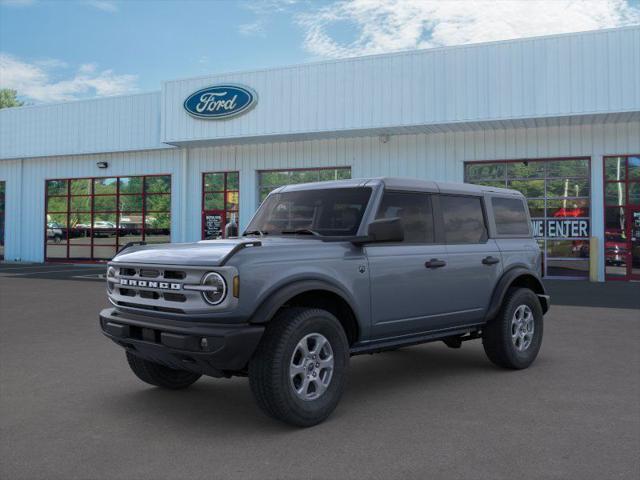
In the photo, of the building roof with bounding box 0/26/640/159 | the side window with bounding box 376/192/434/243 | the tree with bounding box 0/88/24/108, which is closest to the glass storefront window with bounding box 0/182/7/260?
the building roof with bounding box 0/26/640/159

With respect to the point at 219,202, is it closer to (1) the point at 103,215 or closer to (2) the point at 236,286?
(1) the point at 103,215

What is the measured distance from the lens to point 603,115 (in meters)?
16.8

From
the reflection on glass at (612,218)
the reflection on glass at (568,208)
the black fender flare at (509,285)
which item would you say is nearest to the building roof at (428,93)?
the reflection on glass at (568,208)

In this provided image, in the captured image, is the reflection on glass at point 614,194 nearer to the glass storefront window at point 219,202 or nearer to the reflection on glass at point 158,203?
the glass storefront window at point 219,202

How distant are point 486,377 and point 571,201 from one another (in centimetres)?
1396

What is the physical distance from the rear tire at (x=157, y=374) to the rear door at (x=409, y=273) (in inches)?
72.0

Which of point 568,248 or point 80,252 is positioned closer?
point 568,248

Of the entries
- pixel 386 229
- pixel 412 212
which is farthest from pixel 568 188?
pixel 386 229

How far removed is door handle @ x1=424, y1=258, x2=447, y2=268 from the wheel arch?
38.4 inches

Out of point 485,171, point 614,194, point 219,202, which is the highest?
point 485,171

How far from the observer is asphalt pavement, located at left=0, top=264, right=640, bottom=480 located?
3840 mm

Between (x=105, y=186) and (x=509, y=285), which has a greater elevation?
(x=105, y=186)

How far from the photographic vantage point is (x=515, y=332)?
6617mm

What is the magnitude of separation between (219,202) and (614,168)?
521 inches
